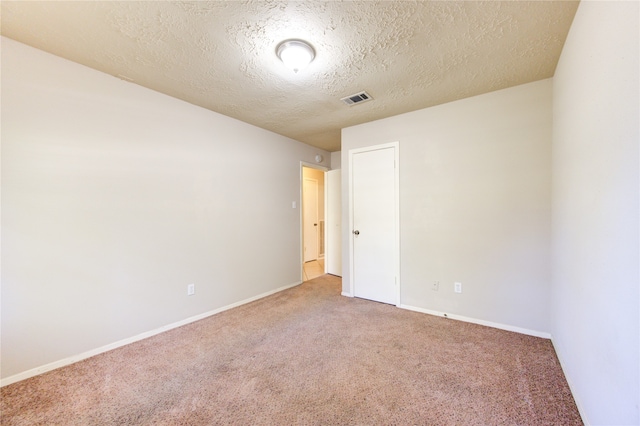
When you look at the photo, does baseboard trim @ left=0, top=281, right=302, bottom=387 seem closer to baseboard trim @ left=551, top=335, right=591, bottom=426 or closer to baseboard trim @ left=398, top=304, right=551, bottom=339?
baseboard trim @ left=398, top=304, right=551, bottom=339

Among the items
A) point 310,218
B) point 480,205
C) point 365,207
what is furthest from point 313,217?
point 480,205

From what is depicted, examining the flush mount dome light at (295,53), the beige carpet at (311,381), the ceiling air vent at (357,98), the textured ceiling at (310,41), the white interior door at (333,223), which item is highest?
the textured ceiling at (310,41)

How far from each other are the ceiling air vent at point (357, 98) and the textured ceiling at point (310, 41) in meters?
0.08

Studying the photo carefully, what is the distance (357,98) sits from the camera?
2711mm

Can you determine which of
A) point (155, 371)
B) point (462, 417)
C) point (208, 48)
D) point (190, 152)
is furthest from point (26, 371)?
point (462, 417)

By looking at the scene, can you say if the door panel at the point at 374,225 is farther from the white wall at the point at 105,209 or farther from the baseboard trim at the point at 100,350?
the baseboard trim at the point at 100,350

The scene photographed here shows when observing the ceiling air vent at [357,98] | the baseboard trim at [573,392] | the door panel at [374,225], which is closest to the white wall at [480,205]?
the door panel at [374,225]

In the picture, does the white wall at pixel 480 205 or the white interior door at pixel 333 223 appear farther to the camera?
the white interior door at pixel 333 223

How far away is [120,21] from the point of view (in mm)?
1622

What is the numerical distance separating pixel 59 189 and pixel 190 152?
1169 millimetres

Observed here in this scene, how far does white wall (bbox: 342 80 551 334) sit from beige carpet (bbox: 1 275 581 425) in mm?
380

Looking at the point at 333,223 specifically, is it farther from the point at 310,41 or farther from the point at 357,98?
the point at 310,41

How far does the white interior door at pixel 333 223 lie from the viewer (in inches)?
186

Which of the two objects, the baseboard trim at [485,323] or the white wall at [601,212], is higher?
the white wall at [601,212]
